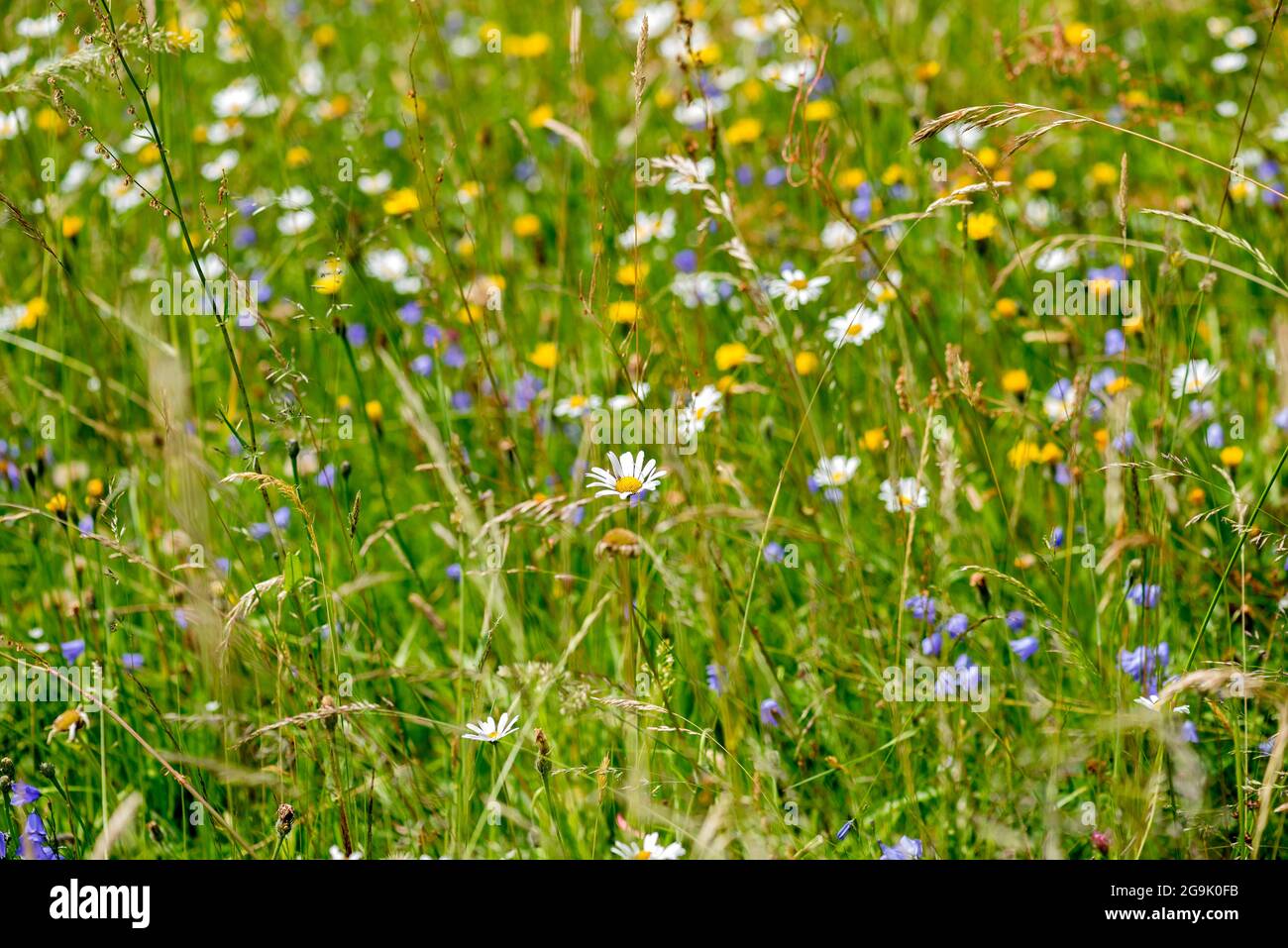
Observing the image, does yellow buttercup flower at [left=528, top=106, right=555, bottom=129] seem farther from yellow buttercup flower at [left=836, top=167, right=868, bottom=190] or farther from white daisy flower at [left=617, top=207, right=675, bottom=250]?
yellow buttercup flower at [left=836, top=167, right=868, bottom=190]

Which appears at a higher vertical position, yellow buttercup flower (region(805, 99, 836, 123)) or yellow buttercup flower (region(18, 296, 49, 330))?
yellow buttercup flower (region(805, 99, 836, 123))

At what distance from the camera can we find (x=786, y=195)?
9.32 ft

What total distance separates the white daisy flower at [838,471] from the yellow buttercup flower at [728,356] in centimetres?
29

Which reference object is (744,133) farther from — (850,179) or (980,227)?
(980,227)

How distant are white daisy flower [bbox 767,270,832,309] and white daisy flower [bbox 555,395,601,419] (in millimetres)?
377

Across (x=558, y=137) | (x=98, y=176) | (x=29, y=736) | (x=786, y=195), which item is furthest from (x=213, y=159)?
(x=29, y=736)

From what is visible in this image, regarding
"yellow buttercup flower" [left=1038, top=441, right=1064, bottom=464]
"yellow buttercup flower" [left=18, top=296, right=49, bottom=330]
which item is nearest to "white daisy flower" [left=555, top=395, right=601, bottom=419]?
"yellow buttercup flower" [left=1038, top=441, right=1064, bottom=464]

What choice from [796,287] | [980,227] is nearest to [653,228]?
[796,287]

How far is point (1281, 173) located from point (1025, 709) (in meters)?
1.59

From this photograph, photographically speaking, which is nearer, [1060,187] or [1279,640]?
[1279,640]

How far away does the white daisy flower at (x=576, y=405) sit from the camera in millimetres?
2033

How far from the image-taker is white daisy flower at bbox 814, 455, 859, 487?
1.93 metres

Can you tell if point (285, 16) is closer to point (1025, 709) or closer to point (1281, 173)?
point (1281, 173)

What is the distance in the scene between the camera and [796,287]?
213cm
